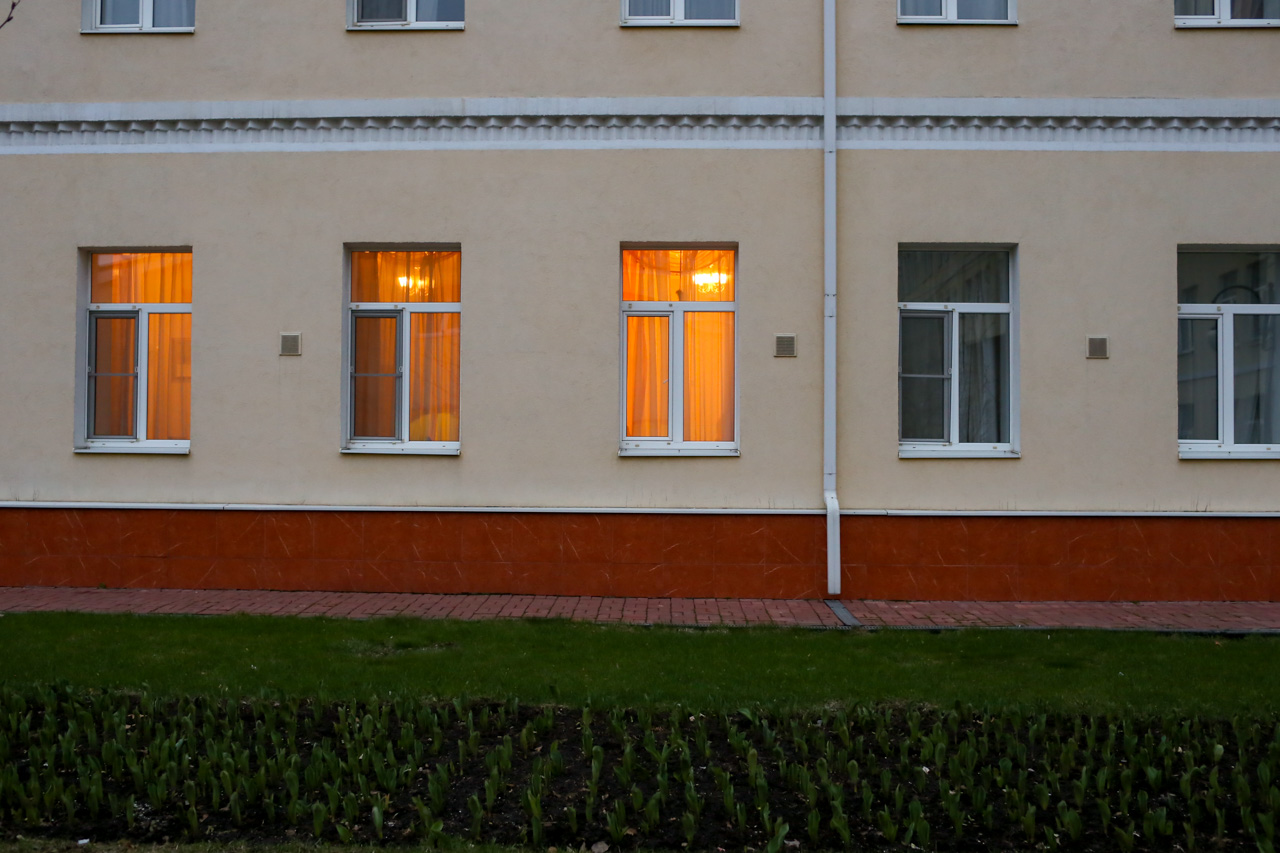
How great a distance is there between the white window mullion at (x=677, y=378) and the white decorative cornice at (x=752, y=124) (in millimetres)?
1595

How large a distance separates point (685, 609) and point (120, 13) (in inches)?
310

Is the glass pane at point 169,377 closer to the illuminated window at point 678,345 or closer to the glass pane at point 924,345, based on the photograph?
the illuminated window at point 678,345

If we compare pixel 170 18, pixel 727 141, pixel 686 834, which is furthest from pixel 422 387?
pixel 686 834

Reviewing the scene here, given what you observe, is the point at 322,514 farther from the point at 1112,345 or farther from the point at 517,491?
the point at 1112,345

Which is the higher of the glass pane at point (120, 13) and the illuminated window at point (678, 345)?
the glass pane at point (120, 13)

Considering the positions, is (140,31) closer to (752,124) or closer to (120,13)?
(120,13)

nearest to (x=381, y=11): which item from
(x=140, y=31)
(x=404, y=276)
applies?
(x=140, y=31)

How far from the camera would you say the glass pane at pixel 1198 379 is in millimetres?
10062

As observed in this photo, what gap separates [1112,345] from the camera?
9.82m

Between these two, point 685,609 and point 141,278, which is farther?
point 141,278

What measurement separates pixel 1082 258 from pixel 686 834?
7.60 m

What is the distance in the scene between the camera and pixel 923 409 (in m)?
10.1

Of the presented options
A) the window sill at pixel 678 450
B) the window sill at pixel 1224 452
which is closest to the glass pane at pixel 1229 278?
the window sill at pixel 1224 452

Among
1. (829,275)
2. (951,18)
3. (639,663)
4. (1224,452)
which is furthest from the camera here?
(951,18)
